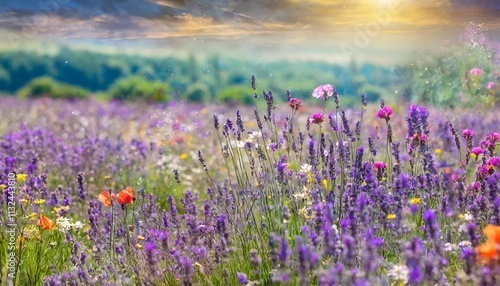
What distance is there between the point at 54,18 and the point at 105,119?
78.4 inches

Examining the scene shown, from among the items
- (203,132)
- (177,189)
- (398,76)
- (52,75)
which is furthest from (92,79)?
(177,189)

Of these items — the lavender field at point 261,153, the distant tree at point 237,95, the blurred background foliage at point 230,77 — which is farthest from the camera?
the distant tree at point 237,95

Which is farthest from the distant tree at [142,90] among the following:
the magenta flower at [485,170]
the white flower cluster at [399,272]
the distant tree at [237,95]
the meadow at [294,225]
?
the white flower cluster at [399,272]

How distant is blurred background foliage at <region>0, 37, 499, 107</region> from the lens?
9088mm

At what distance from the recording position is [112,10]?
9484mm

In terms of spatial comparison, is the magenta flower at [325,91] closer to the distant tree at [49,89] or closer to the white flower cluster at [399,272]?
the white flower cluster at [399,272]

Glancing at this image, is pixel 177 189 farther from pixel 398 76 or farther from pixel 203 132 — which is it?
pixel 398 76

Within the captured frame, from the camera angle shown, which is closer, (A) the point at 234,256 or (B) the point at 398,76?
(A) the point at 234,256

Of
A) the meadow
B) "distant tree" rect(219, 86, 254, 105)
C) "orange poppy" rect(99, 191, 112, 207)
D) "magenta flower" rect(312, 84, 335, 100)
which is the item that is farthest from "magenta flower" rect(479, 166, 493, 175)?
"distant tree" rect(219, 86, 254, 105)

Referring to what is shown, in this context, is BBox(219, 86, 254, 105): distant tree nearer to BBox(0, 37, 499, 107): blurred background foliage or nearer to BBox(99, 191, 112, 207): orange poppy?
BBox(0, 37, 499, 107): blurred background foliage

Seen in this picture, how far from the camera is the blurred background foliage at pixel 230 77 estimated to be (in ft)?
29.8

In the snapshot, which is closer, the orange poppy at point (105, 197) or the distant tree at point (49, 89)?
the orange poppy at point (105, 197)

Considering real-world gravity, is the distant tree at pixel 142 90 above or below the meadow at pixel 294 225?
below

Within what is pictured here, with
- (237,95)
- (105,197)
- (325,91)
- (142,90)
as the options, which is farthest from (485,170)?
(237,95)
